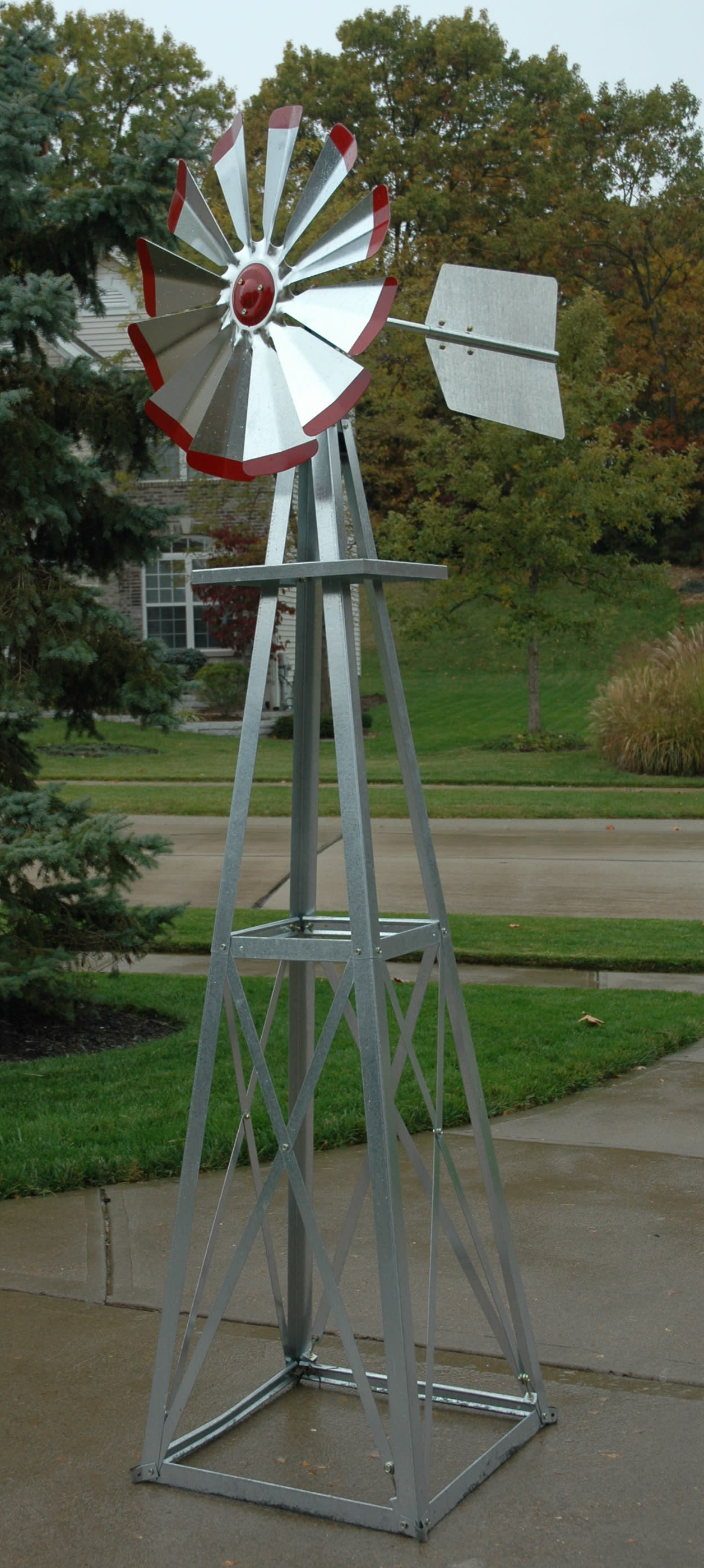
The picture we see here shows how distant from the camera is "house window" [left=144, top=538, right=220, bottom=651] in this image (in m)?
28.6

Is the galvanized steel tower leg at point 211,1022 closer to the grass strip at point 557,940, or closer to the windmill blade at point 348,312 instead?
the windmill blade at point 348,312

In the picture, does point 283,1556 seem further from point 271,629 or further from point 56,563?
point 56,563

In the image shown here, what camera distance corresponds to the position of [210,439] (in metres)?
3.26

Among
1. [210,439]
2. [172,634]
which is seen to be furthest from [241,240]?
[172,634]

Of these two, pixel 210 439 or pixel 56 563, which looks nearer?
pixel 210 439

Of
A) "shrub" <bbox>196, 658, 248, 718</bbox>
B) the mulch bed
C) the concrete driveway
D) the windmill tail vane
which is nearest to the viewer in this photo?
the windmill tail vane

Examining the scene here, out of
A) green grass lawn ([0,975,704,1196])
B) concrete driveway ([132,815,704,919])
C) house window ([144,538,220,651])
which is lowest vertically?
green grass lawn ([0,975,704,1196])

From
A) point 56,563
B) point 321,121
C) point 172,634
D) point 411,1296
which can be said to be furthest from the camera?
point 321,121

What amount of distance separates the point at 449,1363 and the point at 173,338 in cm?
257

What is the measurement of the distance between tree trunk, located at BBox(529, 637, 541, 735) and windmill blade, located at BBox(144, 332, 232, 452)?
1875 cm

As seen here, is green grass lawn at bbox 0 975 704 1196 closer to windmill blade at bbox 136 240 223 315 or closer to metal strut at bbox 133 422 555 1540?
metal strut at bbox 133 422 555 1540

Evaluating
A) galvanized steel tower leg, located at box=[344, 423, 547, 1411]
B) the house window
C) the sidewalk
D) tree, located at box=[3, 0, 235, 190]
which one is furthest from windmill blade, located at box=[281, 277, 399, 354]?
tree, located at box=[3, 0, 235, 190]

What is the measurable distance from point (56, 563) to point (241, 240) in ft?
11.2

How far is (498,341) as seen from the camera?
3455 mm
